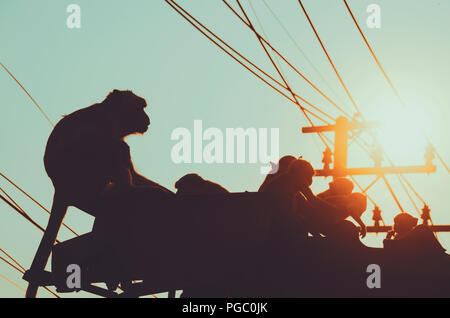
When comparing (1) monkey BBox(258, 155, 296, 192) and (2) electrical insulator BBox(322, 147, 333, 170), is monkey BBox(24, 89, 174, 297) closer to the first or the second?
(1) monkey BBox(258, 155, 296, 192)

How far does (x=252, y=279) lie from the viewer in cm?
485

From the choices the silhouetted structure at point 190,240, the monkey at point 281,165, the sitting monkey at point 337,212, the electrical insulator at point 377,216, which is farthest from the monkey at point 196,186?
the electrical insulator at point 377,216

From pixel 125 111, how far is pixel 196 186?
0.78 m

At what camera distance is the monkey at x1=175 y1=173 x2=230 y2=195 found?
5.40 metres

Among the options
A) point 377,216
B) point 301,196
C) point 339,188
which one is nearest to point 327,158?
point 377,216

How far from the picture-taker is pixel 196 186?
5.42 meters

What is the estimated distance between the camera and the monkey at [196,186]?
17.7ft

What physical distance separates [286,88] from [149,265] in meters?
7.44

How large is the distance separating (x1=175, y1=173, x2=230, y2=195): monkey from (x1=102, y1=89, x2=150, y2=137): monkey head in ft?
1.75

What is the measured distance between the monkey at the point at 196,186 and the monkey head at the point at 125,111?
1.75 feet

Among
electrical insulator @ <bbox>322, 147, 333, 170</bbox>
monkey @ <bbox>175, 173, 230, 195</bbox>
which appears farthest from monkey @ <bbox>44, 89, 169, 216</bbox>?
electrical insulator @ <bbox>322, 147, 333, 170</bbox>

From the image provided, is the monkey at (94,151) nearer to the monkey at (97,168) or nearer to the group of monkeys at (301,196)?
the monkey at (97,168)

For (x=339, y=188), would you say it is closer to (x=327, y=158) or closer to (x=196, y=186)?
(x=196, y=186)
